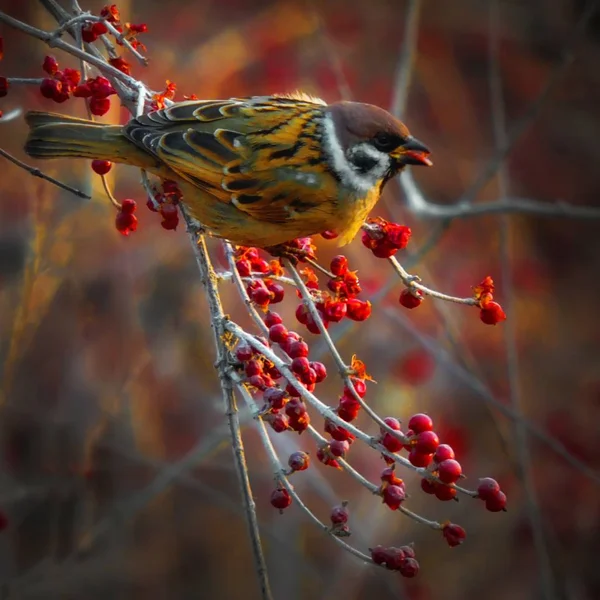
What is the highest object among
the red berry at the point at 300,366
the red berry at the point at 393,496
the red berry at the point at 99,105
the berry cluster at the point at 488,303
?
the red berry at the point at 99,105

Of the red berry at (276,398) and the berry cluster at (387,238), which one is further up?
the berry cluster at (387,238)

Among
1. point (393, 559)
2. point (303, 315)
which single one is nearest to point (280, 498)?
point (393, 559)

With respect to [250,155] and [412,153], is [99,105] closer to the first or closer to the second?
[250,155]

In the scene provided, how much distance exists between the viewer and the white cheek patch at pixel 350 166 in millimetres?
2826

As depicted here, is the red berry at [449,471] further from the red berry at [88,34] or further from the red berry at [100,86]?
the red berry at [88,34]

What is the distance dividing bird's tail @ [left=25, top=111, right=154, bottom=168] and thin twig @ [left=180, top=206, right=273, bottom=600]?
0.49 meters

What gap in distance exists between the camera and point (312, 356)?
379 cm

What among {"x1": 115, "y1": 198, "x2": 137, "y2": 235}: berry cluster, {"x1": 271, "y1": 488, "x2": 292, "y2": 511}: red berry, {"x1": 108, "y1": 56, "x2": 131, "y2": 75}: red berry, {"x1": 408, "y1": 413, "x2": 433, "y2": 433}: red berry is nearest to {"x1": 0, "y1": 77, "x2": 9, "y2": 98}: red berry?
{"x1": 108, "y1": 56, "x2": 131, "y2": 75}: red berry

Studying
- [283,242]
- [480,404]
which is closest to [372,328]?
[480,404]

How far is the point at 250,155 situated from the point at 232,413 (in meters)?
1.28

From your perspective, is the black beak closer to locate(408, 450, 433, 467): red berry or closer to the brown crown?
the brown crown

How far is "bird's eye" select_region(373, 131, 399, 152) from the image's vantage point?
275 cm

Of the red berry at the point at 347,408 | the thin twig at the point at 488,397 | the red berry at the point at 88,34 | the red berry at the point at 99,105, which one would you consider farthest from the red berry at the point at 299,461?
the thin twig at the point at 488,397

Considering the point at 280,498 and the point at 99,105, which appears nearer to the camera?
the point at 280,498
